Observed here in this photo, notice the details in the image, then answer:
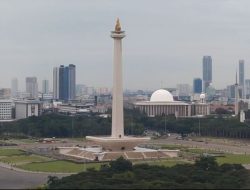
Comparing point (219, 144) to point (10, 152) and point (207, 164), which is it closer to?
point (10, 152)

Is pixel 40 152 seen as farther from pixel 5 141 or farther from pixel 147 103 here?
pixel 147 103

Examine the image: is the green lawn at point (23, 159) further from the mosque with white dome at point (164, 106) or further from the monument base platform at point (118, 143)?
the mosque with white dome at point (164, 106)

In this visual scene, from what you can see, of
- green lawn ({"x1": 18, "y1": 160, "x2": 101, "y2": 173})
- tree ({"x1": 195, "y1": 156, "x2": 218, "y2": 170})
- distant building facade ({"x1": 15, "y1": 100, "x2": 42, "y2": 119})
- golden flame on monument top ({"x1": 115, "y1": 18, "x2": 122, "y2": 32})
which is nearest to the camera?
tree ({"x1": 195, "y1": 156, "x2": 218, "y2": 170})

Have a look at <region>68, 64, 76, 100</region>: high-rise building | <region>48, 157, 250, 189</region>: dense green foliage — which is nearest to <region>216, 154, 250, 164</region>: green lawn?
<region>48, 157, 250, 189</region>: dense green foliage

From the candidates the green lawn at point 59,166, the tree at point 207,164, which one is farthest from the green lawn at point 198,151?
the tree at point 207,164

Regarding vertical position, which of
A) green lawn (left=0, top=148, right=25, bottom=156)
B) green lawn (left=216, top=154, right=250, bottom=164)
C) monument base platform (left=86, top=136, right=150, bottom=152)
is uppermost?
monument base platform (left=86, top=136, right=150, bottom=152)

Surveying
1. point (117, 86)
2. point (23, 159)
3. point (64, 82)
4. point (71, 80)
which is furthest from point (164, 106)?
point (71, 80)

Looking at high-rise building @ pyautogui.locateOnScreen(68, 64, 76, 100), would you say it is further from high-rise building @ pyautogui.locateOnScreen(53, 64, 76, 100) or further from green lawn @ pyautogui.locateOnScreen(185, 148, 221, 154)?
green lawn @ pyautogui.locateOnScreen(185, 148, 221, 154)
